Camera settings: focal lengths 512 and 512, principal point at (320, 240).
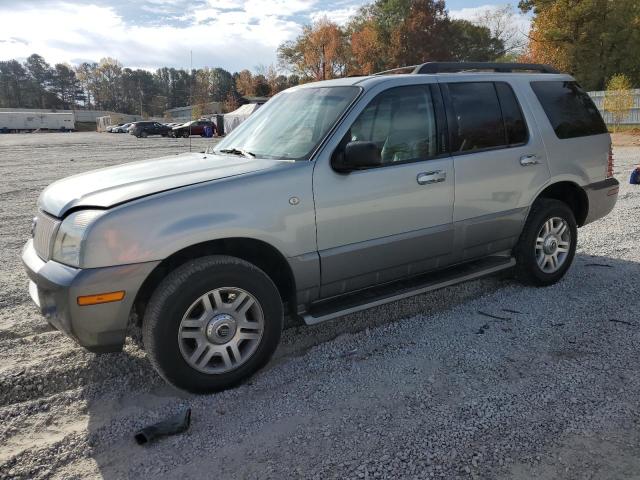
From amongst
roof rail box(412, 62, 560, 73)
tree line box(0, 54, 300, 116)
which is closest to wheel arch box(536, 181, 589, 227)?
roof rail box(412, 62, 560, 73)

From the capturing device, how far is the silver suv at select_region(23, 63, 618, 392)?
2.97m

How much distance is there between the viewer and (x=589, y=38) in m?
36.2

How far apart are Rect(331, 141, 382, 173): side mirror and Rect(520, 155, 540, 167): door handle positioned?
172 cm

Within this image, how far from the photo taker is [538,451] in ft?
8.61

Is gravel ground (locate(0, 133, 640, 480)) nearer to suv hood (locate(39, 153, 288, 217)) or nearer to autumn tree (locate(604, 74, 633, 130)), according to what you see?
suv hood (locate(39, 153, 288, 217))

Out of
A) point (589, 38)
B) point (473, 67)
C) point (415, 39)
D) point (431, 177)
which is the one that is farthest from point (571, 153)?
point (415, 39)

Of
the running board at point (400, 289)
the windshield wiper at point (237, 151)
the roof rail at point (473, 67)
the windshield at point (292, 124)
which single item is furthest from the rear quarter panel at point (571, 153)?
the windshield wiper at point (237, 151)

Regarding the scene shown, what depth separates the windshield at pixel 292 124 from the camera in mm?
3686

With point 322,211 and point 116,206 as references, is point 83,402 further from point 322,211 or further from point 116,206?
point 322,211

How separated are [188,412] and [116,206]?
4.11ft

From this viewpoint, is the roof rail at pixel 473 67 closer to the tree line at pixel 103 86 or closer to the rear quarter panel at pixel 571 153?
the rear quarter panel at pixel 571 153

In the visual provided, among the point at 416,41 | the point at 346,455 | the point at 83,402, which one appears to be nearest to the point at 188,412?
the point at 83,402

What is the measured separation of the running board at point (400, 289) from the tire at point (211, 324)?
0.35m

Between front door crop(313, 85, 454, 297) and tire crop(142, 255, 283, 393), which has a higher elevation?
front door crop(313, 85, 454, 297)
